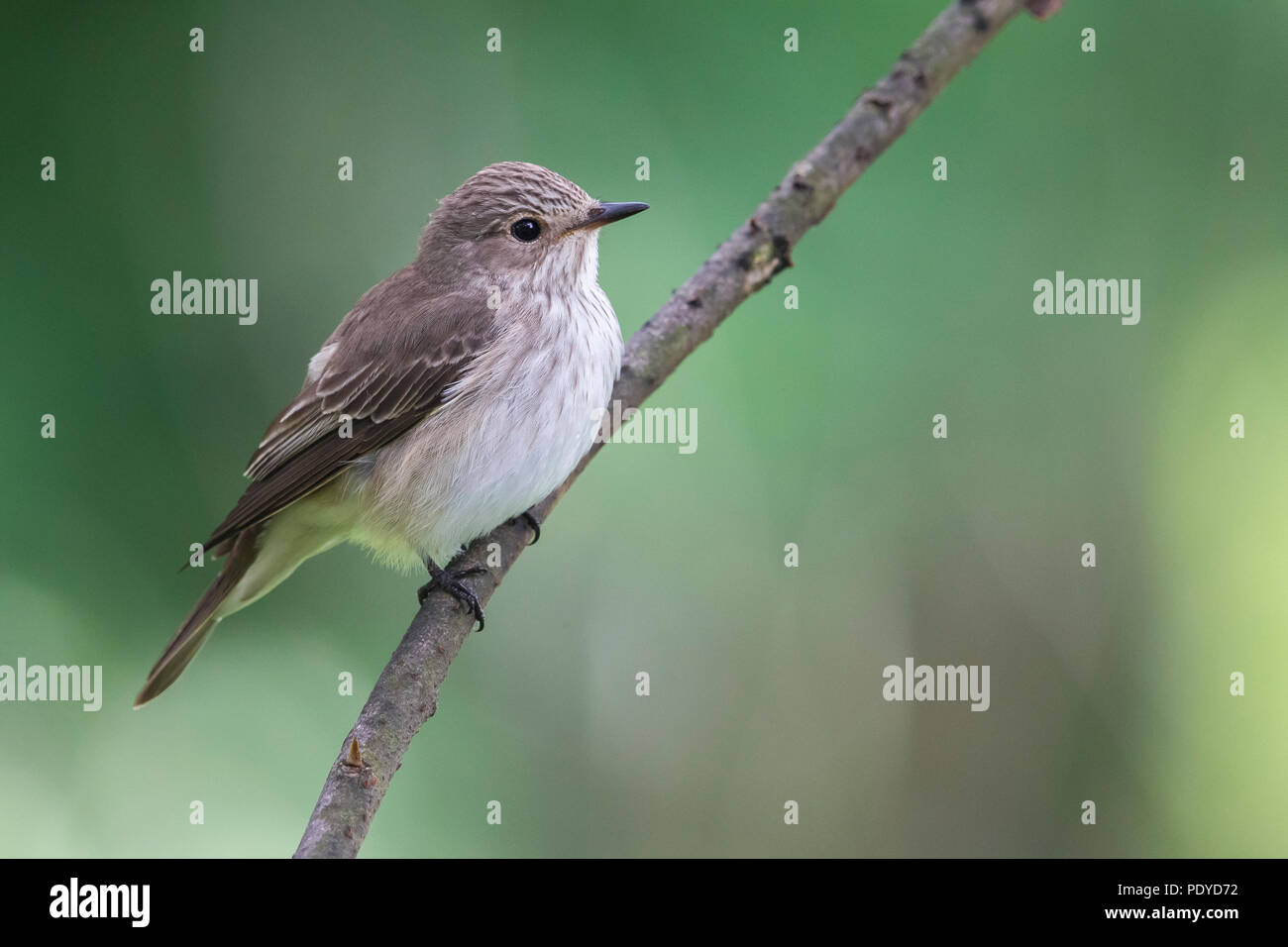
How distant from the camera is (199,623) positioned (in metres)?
3.40

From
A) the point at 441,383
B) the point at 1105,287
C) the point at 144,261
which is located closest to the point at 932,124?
the point at 1105,287

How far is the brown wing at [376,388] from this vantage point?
3.41 meters

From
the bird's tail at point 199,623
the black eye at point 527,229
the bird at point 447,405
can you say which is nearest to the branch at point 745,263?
the bird at point 447,405

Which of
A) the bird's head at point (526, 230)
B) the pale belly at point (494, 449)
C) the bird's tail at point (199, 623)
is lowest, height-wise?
the bird's tail at point (199, 623)

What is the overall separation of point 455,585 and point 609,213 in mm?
1155

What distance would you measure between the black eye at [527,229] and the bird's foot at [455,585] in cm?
99

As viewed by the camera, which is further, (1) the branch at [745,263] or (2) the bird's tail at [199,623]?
(2) the bird's tail at [199,623]

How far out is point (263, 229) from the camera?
4.08m

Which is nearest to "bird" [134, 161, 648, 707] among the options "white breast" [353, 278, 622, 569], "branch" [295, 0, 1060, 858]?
"white breast" [353, 278, 622, 569]

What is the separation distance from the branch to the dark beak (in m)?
0.36

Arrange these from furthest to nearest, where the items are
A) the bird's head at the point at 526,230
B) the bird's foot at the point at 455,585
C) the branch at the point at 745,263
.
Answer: the bird's head at the point at 526,230 < the bird's foot at the point at 455,585 < the branch at the point at 745,263

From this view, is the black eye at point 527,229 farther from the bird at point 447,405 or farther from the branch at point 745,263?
the branch at point 745,263

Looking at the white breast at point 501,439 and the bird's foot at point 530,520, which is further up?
the white breast at point 501,439

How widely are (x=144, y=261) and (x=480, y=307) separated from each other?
1.21 metres
